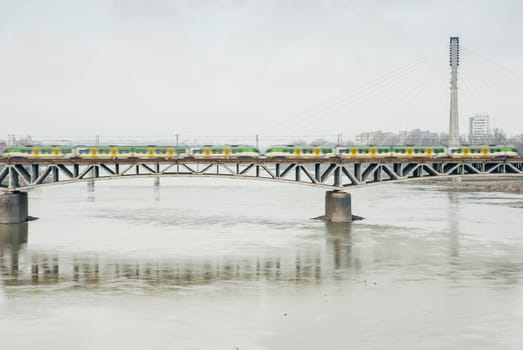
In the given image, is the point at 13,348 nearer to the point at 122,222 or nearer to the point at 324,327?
the point at 324,327

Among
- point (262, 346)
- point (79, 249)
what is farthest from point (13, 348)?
point (79, 249)

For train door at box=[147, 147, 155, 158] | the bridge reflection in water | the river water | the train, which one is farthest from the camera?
train door at box=[147, 147, 155, 158]

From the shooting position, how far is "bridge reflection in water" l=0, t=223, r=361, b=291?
131 feet

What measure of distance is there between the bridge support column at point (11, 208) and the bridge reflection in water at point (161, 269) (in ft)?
45.9

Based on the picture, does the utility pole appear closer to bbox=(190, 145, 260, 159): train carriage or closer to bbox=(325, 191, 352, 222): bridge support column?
bbox=(190, 145, 260, 159): train carriage

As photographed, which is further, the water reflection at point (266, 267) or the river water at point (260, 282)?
the water reflection at point (266, 267)

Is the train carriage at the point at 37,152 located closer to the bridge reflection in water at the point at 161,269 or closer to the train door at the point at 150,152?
the train door at the point at 150,152

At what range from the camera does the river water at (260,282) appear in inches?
1134

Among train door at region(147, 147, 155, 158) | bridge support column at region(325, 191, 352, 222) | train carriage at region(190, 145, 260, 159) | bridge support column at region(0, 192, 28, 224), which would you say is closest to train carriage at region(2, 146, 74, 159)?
bridge support column at region(0, 192, 28, 224)

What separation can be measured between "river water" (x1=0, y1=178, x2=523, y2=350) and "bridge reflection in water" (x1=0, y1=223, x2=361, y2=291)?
0.11 meters

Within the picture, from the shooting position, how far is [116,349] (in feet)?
87.6

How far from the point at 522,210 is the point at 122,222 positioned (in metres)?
49.1

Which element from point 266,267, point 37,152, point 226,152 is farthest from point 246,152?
point 266,267

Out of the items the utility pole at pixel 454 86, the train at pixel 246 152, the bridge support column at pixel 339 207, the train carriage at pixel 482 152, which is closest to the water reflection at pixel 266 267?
the bridge support column at pixel 339 207
